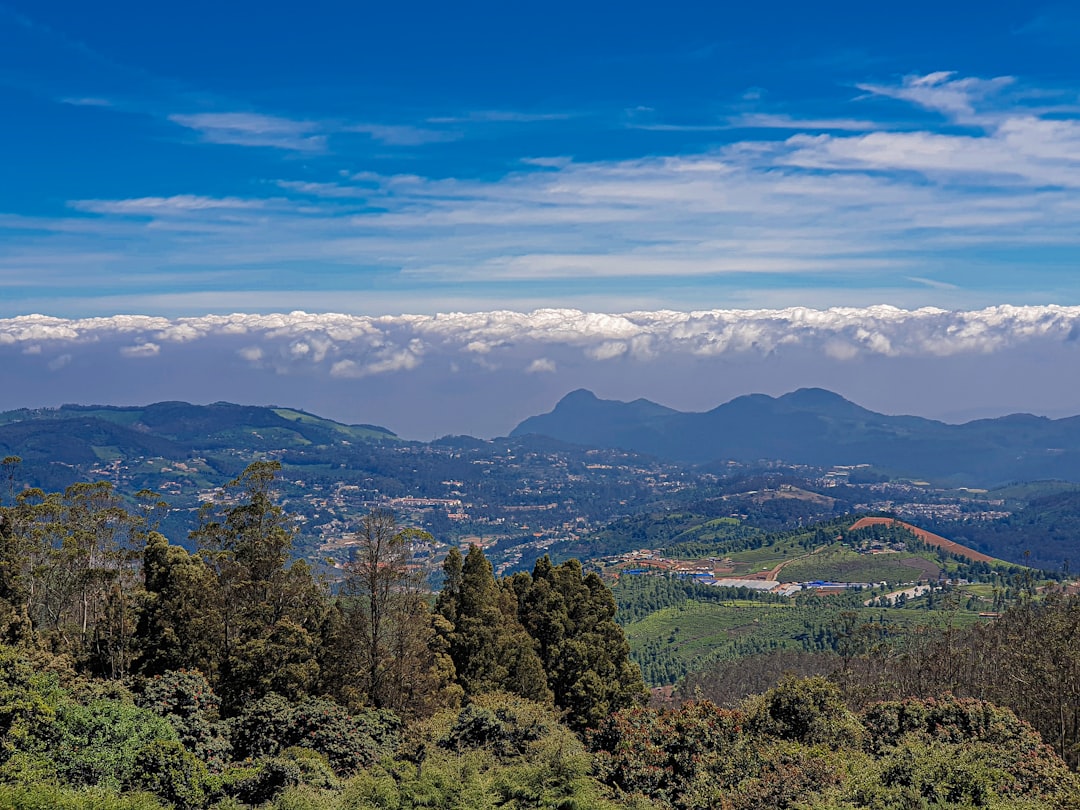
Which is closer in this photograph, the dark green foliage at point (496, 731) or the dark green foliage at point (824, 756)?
the dark green foliage at point (824, 756)

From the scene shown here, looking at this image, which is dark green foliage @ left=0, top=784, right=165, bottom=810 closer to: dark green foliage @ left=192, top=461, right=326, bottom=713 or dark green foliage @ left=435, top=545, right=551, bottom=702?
dark green foliage @ left=192, top=461, right=326, bottom=713

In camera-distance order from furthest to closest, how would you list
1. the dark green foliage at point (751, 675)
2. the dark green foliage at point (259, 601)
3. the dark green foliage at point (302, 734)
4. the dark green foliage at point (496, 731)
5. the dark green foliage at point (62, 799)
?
1. the dark green foliage at point (751, 675)
2. the dark green foliage at point (259, 601)
3. the dark green foliage at point (496, 731)
4. the dark green foliage at point (302, 734)
5. the dark green foliage at point (62, 799)

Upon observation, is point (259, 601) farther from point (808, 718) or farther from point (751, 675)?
point (751, 675)

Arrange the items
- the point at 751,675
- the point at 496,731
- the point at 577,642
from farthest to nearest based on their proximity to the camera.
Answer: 1. the point at 751,675
2. the point at 577,642
3. the point at 496,731

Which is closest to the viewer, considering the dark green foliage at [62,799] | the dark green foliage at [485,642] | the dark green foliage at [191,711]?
the dark green foliage at [62,799]

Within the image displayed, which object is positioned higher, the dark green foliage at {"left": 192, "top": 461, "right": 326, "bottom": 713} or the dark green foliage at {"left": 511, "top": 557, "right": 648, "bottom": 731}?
the dark green foliage at {"left": 192, "top": 461, "right": 326, "bottom": 713}

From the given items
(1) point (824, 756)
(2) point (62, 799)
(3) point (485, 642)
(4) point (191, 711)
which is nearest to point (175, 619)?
(4) point (191, 711)

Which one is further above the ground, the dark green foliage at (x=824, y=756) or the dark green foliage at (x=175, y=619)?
the dark green foliage at (x=175, y=619)

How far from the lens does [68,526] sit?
40.7 metres

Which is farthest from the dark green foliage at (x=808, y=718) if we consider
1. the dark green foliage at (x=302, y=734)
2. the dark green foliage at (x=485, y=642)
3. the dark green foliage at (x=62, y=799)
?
the dark green foliage at (x=62, y=799)

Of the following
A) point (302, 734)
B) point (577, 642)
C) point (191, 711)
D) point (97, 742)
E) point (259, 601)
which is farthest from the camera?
point (577, 642)

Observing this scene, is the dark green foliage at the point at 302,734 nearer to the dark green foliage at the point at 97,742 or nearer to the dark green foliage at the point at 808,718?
the dark green foliage at the point at 97,742

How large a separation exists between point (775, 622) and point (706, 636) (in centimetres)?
1441

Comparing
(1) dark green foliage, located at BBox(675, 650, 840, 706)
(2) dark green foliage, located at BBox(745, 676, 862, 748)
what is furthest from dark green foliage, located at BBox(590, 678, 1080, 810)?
(1) dark green foliage, located at BBox(675, 650, 840, 706)
